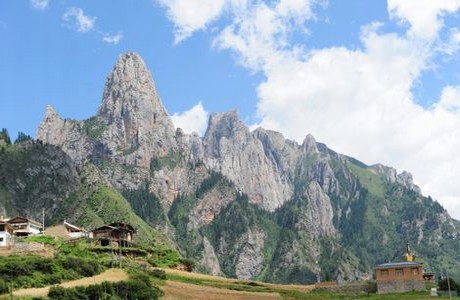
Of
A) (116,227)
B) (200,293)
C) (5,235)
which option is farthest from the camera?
(116,227)

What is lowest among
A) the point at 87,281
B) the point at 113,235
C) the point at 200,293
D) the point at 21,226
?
Result: the point at 200,293

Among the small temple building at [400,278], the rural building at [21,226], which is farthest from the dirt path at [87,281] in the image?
the small temple building at [400,278]

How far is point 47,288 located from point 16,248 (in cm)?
2924

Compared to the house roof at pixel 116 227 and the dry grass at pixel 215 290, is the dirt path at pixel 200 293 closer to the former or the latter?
the dry grass at pixel 215 290

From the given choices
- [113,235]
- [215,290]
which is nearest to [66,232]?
[113,235]

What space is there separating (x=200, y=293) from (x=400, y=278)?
38994 millimetres

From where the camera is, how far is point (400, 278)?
380ft

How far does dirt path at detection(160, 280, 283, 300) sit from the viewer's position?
307 feet

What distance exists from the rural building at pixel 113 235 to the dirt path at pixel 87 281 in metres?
39.4

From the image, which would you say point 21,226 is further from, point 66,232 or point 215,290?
point 215,290

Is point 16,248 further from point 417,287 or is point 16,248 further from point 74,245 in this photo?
point 417,287

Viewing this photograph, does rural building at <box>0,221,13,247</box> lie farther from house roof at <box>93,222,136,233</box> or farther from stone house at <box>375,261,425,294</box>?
stone house at <box>375,261,425,294</box>

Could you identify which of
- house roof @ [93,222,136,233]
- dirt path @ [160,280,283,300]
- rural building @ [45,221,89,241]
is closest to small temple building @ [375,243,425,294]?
dirt path @ [160,280,283,300]

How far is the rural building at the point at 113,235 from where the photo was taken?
148 m
